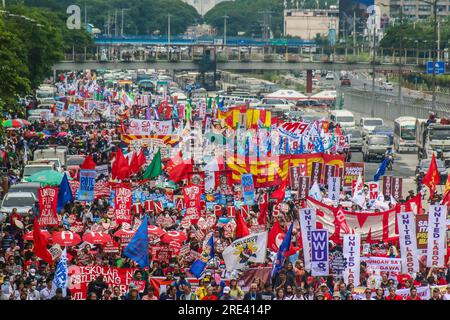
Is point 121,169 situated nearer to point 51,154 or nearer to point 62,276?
point 51,154

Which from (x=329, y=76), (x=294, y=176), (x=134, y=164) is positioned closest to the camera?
(x=294, y=176)

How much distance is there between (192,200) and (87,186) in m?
3.72

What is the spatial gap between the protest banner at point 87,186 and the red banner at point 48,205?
3.23 metres

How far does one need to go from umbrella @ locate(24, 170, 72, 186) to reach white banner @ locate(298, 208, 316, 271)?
1622 centimetres

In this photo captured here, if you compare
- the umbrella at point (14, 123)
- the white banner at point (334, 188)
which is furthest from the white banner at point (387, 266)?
the umbrella at point (14, 123)

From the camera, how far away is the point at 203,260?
23.8 meters

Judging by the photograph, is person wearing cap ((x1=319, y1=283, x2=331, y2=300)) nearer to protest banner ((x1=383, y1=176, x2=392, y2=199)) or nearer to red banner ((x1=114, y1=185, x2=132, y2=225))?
red banner ((x1=114, y1=185, x2=132, y2=225))

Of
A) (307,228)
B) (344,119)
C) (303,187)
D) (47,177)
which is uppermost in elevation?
(307,228)

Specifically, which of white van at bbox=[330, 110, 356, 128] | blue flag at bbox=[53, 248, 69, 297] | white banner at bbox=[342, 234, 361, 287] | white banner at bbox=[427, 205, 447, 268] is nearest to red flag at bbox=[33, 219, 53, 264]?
blue flag at bbox=[53, 248, 69, 297]

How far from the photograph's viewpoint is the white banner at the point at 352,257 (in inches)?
864

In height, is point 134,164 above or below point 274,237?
below

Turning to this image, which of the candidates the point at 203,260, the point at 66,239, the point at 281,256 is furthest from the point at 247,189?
the point at 281,256
